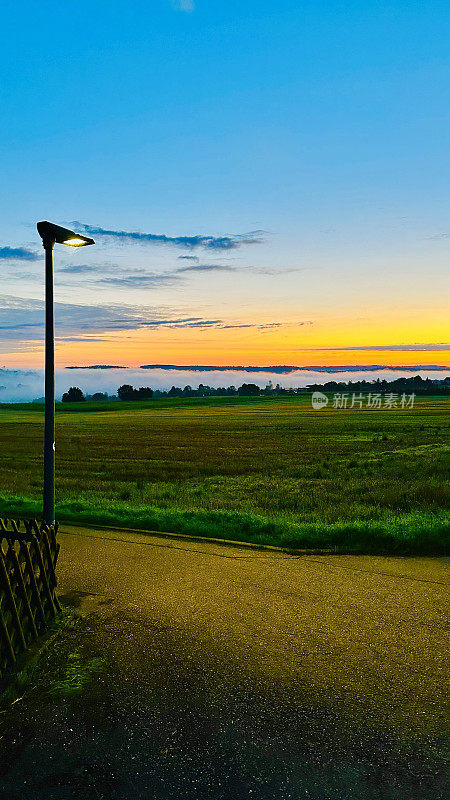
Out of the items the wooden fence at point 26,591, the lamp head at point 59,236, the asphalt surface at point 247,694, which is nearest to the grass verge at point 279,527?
the asphalt surface at point 247,694

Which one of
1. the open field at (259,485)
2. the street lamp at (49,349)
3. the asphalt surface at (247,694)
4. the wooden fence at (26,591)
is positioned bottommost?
the open field at (259,485)

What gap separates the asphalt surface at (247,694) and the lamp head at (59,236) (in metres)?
5.54

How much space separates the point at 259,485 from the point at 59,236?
1643 cm

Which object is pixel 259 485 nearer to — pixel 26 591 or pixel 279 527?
pixel 279 527

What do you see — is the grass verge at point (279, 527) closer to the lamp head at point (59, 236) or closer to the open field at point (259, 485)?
the open field at point (259, 485)

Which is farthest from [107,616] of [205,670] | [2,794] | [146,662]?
[2,794]

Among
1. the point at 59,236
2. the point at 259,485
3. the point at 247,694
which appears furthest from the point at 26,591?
the point at 259,485

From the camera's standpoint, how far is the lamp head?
8547 millimetres

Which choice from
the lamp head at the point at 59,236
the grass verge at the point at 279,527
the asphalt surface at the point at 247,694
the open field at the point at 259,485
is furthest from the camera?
the open field at the point at 259,485

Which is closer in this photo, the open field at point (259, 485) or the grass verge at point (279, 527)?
the grass verge at point (279, 527)

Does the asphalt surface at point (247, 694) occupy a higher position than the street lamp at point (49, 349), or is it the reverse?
the street lamp at point (49, 349)

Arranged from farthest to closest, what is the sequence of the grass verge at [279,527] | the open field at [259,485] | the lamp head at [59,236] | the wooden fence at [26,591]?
the open field at [259,485], the grass verge at [279,527], the lamp head at [59,236], the wooden fence at [26,591]

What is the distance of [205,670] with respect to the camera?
5.71 meters

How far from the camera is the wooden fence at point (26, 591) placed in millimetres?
5941
